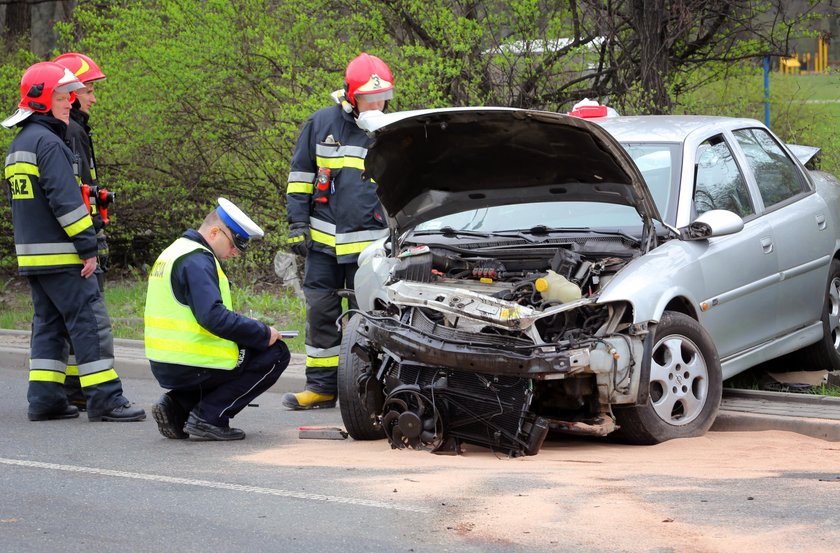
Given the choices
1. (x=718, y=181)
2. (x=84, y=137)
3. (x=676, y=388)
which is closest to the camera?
(x=676, y=388)

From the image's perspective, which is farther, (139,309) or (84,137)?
(139,309)

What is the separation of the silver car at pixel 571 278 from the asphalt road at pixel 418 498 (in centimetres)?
25

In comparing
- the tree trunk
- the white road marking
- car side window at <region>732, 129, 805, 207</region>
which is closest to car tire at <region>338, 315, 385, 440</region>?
the white road marking

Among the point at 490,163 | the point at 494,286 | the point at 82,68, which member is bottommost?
the point at 494,286

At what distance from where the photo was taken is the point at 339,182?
26.7 feet

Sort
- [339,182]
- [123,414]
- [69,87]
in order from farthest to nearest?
1. [339,182]
2. [69,87]
3. [123,414]

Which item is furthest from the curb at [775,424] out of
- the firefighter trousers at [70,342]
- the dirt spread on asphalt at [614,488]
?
the firefighter trousers at [70,342]

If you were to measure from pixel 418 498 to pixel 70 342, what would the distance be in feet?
12.3

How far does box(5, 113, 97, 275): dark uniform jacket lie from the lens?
25.2 feet

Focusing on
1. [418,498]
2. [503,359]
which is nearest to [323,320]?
[503,359]

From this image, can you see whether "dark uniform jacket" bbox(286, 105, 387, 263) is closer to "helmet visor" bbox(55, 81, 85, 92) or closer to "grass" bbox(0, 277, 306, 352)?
"helmet visor" bbox(55, 81, 85, 92)

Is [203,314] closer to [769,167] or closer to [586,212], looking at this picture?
[586,212]

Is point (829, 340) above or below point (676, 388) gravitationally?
below

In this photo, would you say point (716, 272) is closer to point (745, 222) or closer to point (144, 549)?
point (745, 222)
